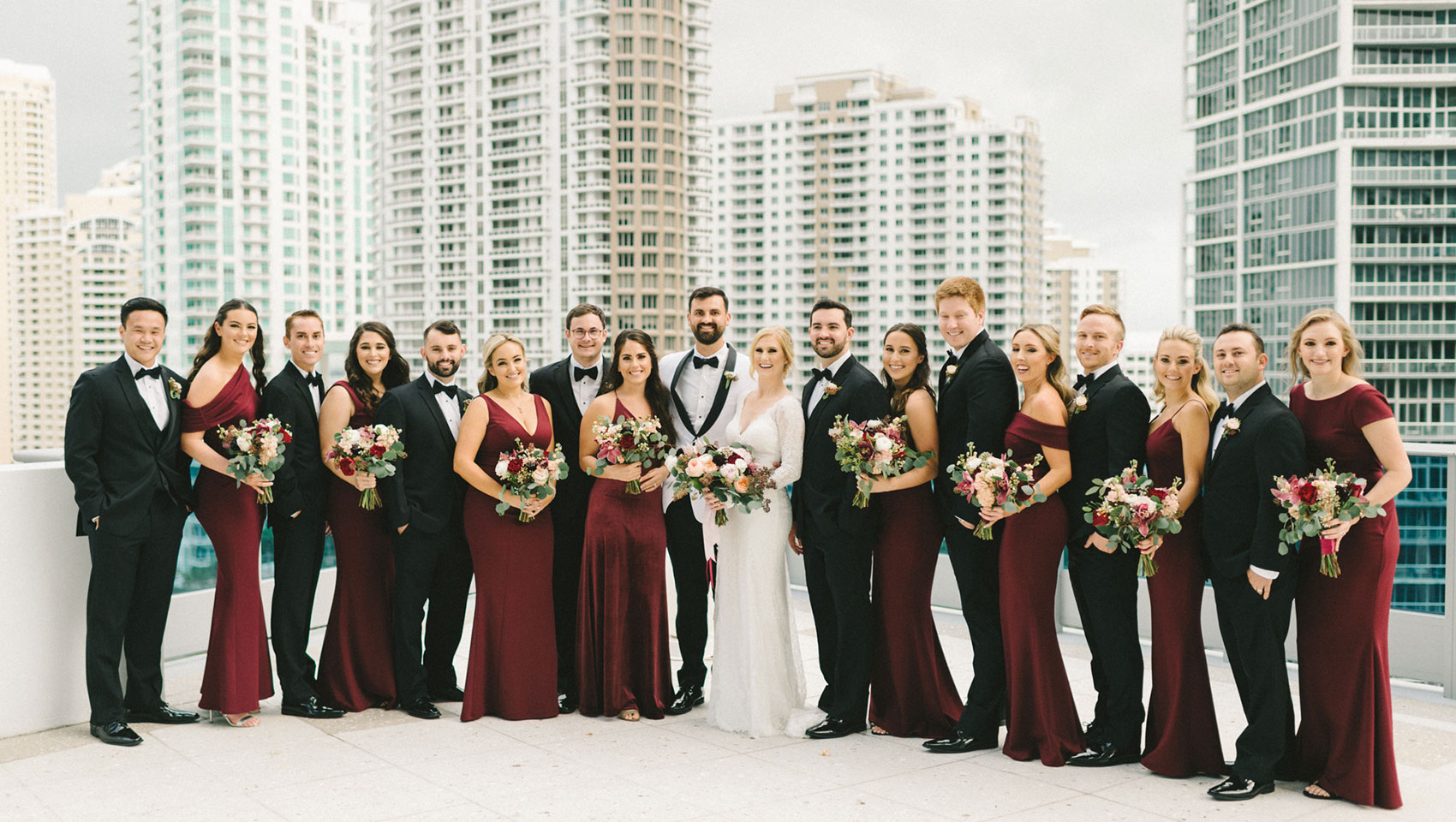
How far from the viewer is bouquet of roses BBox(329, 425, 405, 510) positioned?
5449mm

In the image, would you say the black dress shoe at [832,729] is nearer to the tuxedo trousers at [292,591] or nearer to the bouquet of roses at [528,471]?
the bouquet of roses at [528,471]

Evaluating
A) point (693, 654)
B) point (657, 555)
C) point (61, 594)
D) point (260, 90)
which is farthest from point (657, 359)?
point (260, 90)

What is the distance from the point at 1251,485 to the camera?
4402 mm

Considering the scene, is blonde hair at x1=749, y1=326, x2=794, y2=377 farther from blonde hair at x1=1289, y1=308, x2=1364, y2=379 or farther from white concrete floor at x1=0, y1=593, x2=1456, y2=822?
blonde hair at x1=1289, y1=308, x2=1364, y2=379

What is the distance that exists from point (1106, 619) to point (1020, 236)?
131400 mm

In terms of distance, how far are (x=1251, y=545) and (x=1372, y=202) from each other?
10087 cm

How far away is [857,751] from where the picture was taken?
5168 mm

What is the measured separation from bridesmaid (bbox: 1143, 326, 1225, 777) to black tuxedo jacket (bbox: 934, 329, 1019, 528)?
2.04 ft

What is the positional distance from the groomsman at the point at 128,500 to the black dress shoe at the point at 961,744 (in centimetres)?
367

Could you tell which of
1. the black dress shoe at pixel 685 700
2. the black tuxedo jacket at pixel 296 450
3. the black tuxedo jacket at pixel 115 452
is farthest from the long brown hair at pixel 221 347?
the black dress shoe at pixel 685 700

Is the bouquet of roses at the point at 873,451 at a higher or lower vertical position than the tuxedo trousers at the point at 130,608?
higher

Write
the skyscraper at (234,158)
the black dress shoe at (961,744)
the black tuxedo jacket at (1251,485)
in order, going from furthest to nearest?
1. the skyscraper at (234,158)
2. the black dress shoe at (961,744)
3. the black tuxedo jacket at (1251,485)

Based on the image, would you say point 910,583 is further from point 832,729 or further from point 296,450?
point 296,450

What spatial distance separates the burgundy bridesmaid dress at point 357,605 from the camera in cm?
582
